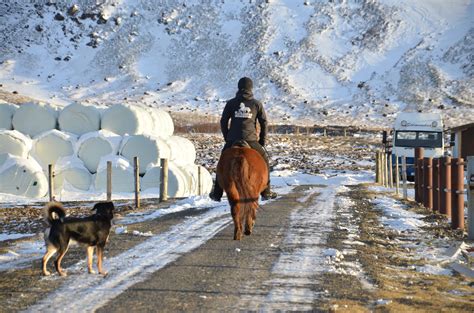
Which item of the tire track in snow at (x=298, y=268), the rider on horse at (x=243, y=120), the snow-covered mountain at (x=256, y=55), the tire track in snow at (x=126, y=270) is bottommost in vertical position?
the tire track in snow at (x=298, y=268)

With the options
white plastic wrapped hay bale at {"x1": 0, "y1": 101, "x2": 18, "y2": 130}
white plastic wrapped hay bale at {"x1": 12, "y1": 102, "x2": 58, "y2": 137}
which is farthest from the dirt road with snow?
white plastic wrapped hay bale at {"x1": 0, "y1": 101, "x2": 18, "y2": 130}

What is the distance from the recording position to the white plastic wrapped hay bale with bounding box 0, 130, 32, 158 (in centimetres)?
2492

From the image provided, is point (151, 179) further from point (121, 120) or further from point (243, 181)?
point (243, 181)

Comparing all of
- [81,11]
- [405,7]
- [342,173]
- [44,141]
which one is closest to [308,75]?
[405,7]

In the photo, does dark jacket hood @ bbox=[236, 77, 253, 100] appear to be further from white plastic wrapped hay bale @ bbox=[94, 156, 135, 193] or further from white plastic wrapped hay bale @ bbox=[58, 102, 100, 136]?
white plastic wrapped hay bale @ bbox=[58, 102, 100, 136]

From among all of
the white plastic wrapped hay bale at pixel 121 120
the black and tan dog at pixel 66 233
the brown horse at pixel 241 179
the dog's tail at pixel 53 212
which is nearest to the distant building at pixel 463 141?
the white plastic wrapped hay bale at pixel 121 120

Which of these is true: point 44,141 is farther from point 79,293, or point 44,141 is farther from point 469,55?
point 469,55

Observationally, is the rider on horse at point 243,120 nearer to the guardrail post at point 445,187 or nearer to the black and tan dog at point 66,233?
the black and tan dog at point 66,233

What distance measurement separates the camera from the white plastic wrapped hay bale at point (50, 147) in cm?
2598

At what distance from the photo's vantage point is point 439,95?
99375 millimetres

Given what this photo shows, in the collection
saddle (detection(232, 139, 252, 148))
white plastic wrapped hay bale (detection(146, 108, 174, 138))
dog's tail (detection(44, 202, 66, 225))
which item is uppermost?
white plastic wrapped hay bale (detection(146, 108, 174, 138))

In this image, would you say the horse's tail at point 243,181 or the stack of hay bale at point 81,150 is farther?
the stack of hay bale at point 81,150

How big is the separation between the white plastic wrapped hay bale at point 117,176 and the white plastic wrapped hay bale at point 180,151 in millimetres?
2311

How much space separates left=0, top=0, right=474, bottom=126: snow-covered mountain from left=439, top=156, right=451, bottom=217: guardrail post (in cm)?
7170
